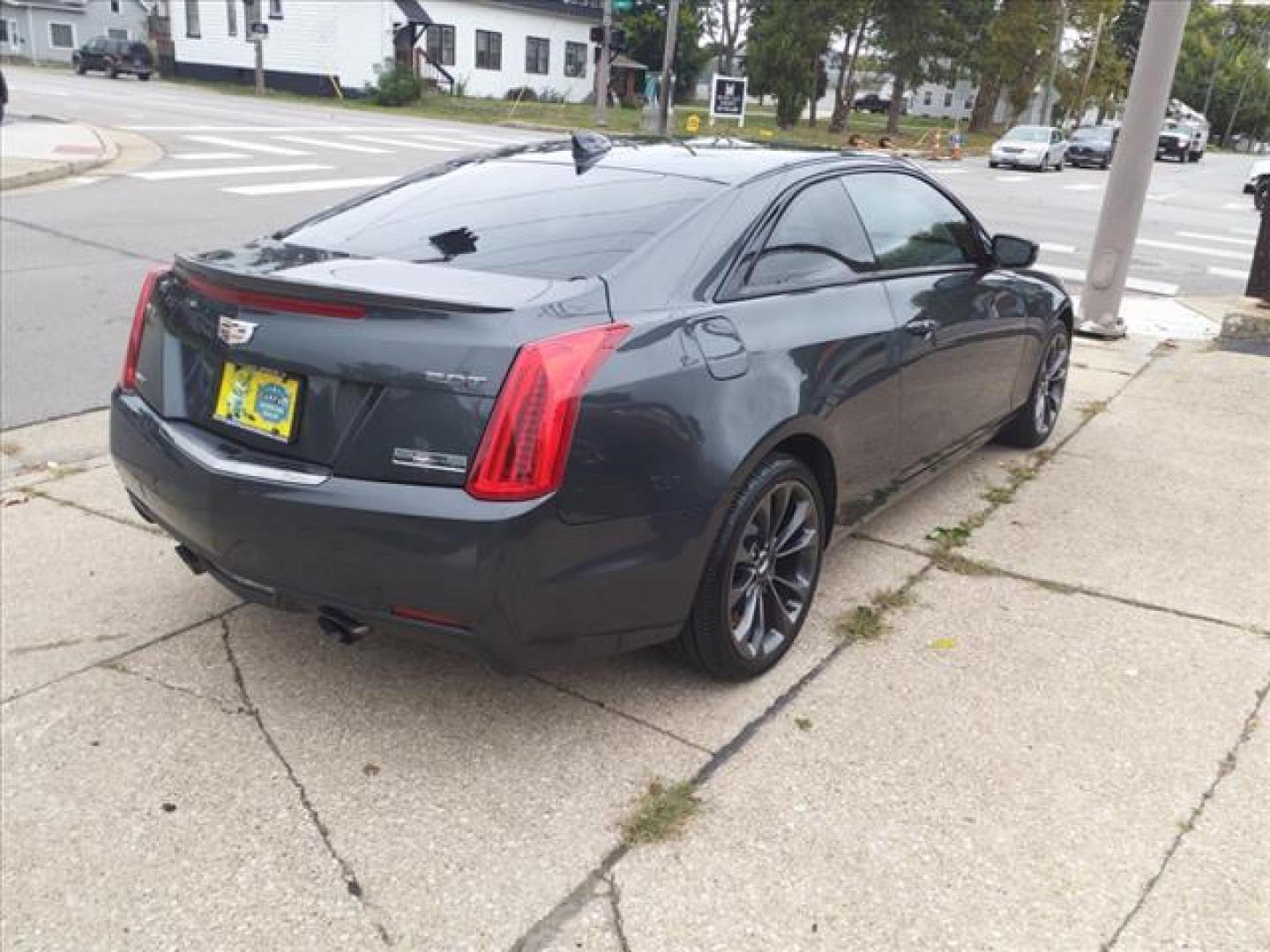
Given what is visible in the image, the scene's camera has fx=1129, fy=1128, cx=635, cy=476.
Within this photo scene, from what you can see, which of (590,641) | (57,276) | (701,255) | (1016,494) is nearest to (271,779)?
(590,641)

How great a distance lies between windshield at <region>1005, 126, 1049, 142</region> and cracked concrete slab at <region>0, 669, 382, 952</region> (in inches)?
1398

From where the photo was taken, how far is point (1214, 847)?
2789 millimetres

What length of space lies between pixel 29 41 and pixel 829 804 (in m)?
77.5

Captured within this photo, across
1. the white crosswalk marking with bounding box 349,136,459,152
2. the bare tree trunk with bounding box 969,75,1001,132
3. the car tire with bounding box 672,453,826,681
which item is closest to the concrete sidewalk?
the car tire with bounding box 672,453,826,681

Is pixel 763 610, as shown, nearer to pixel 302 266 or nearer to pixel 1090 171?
pixel 302 266

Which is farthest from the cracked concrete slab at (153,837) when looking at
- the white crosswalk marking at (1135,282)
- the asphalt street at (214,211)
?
the white crosswalk marking at (1135,282)

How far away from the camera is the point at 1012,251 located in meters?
4.93

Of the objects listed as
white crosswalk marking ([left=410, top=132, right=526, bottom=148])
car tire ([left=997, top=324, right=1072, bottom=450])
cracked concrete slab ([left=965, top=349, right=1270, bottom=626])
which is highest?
car tire ([left=997, top=324, right=1072, bottom=450])

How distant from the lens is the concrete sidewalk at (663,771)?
253 centimetres

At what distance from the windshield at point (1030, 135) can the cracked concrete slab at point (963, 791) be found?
33.8 m

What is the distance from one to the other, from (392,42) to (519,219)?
45.2 m

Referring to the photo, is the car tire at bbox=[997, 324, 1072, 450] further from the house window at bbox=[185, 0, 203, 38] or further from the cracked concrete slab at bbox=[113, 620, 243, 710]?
the house window at bbox=[185, 0, 203, 38]

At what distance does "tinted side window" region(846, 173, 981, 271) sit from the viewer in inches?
162

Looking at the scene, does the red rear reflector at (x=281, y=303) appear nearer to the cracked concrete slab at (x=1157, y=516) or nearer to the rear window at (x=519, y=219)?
the rear window at (x=519, y=219)
